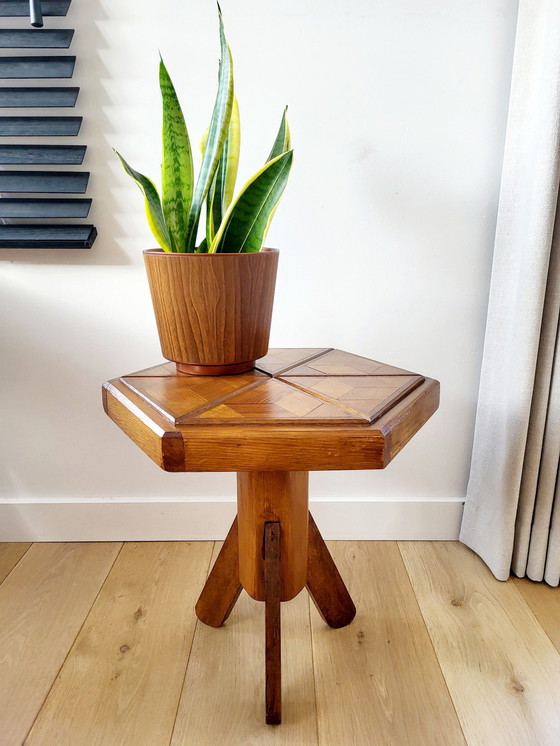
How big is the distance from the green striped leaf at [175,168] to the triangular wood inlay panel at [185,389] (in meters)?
0.21

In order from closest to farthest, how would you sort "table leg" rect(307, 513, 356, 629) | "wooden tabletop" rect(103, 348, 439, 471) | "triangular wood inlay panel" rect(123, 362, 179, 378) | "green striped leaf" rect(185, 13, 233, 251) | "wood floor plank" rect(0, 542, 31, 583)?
"wooden tabletop" rect(103, 348, 439, 471)
"green striped leaf" rect(185, 13, 233, 251)
"triangular wood inlay panel" rect(123, 362, 179, 378)
"table leg" rect(307, 513, 356, 629)
"wood floor plank" rect(0, 542, 31, 583)

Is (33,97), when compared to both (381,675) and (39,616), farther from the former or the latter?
(381,675)

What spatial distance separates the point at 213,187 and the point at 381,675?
87cm

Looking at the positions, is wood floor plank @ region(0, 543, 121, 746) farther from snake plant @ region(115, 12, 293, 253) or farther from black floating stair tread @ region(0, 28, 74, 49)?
black floating stair tread @ region(0, 28, 74, 49)

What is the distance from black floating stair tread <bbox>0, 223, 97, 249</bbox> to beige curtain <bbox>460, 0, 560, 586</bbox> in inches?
34.2

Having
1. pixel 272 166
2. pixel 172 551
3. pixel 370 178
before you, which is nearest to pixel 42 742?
pixel 172 551

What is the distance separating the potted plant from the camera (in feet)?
2.71

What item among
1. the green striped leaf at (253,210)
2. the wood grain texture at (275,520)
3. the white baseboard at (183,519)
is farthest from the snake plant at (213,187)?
the white baseboard at (183,519)

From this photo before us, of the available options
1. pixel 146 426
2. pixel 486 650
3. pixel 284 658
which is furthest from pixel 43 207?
pixel 486 650

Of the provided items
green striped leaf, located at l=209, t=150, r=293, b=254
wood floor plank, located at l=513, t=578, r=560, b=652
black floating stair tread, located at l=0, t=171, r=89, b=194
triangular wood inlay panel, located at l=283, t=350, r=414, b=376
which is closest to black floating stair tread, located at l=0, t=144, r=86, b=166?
black floating stair tread, located at l=0, t=171, r=89, b=194

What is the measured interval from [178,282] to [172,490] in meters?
0.69

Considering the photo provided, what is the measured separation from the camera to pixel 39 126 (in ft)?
3.79

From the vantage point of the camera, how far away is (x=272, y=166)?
820 millimetres

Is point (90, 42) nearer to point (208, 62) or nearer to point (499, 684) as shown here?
point (208, 62)
